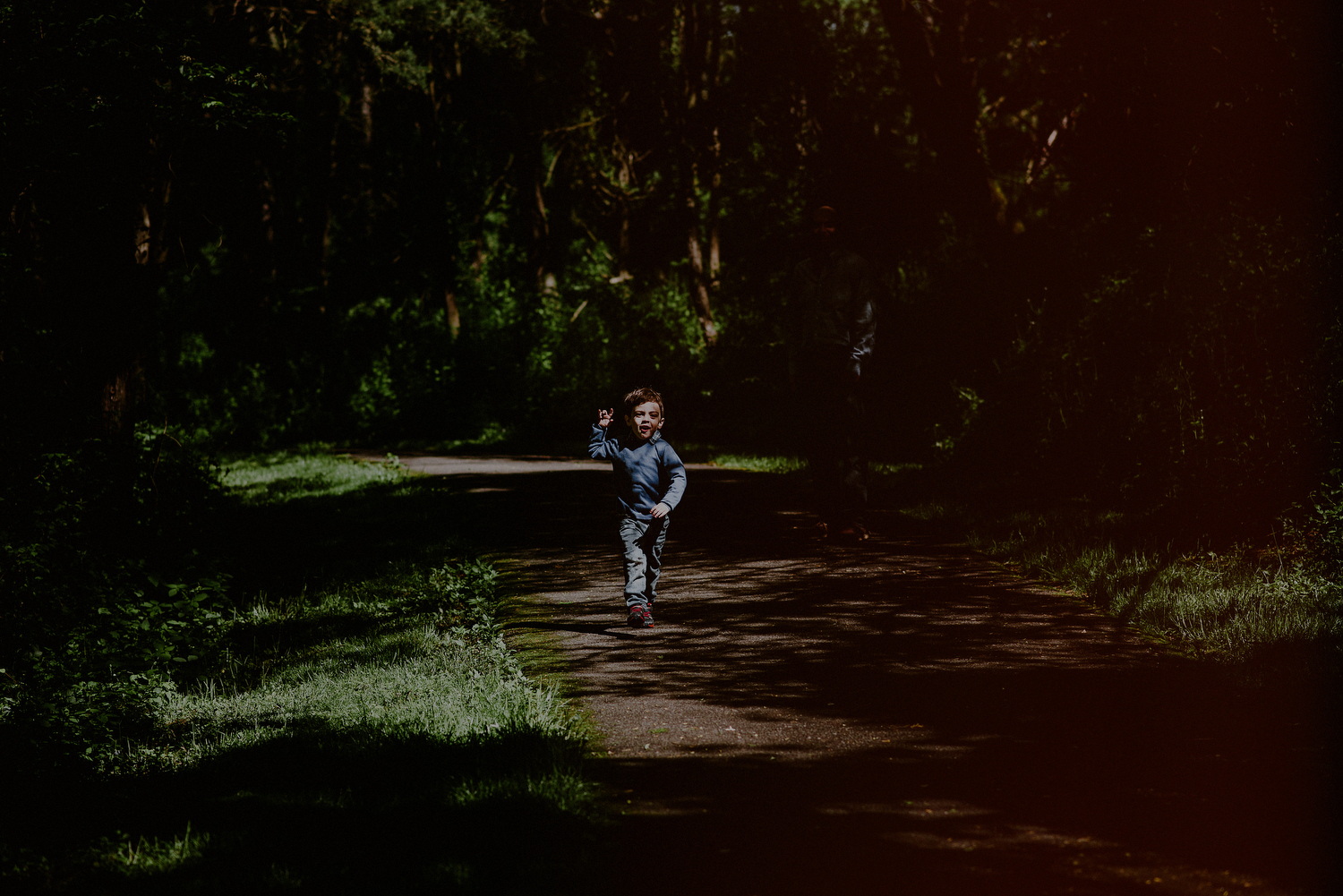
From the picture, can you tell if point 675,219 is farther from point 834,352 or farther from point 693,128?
point 834,352

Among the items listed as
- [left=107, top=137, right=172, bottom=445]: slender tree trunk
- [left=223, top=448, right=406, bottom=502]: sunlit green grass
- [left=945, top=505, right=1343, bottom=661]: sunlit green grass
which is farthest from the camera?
[left=223, top=448, right=406, bottom=502]: sunlit green grass

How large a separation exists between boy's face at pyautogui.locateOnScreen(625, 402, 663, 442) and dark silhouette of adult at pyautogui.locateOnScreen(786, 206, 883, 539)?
2.79m

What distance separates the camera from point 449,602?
8.80 metres

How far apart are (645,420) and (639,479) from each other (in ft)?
1.22

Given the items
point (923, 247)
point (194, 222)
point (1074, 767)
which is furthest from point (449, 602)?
point (923, 247)

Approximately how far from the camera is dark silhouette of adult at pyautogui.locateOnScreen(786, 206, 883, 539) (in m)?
9.63

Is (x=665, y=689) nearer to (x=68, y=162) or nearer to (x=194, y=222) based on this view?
(x=68, y=162)

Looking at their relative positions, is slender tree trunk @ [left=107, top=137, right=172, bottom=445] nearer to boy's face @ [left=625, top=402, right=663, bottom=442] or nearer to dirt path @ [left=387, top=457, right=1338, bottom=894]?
dirt path @ [left=387, top=457, right=1338, bottom=894]

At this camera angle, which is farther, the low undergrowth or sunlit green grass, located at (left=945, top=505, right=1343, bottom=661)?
sunlit green grass, located at (left=945, top=505, right=1343, bottom=661)

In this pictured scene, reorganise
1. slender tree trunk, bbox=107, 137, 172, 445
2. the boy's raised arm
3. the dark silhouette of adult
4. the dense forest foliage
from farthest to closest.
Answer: slender tree trunk, bbox=107, 137, 172, 445
the dark silhouette of adult
the dense forest foliage
the boy's raised arm

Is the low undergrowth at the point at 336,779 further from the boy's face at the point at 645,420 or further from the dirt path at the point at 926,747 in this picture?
the boy's face at the point at 645,420

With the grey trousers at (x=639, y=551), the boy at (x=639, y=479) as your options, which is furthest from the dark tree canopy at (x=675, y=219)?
the grey trousers at (x=639, y=551)

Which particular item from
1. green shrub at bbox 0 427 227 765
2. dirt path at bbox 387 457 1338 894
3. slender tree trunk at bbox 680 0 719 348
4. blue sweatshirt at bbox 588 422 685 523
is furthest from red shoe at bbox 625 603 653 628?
slender tree trunk at bbox 680 0 719 348

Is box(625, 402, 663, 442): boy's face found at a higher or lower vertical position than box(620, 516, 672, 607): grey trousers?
higher
